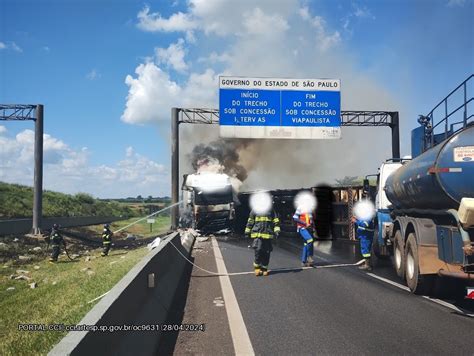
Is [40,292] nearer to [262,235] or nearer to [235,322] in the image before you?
[262,235]

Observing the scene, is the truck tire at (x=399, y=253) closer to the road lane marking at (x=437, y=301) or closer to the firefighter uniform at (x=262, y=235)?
the road lane marking at (x=437, y=301)

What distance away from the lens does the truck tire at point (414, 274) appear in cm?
759

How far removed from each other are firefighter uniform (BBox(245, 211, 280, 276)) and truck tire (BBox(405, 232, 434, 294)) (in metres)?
2.82

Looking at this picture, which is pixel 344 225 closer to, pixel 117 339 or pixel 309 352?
pixel 309 352

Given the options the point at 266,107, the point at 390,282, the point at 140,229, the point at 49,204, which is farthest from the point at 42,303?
the point at 49,204

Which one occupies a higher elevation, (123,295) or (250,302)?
(123,295)

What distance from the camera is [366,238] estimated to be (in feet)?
36.2

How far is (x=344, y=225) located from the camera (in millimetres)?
19734

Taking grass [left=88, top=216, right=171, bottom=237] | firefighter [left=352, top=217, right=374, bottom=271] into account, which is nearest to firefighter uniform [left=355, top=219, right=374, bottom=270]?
firefighter [left=352, top=217, right=374, bottom=271]

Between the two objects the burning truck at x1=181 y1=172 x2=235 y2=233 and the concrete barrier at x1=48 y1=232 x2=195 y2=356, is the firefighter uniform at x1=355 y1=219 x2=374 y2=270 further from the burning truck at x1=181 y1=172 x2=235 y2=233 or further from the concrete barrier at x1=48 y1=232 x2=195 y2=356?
the burning truck at x1=181 y1=172 x2=235 y2=233

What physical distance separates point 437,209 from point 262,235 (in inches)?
146

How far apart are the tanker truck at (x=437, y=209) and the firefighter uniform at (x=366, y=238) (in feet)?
3.43

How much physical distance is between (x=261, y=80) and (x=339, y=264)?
12313 millimetres

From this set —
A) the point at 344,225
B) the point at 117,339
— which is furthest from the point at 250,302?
the point at 344,225
